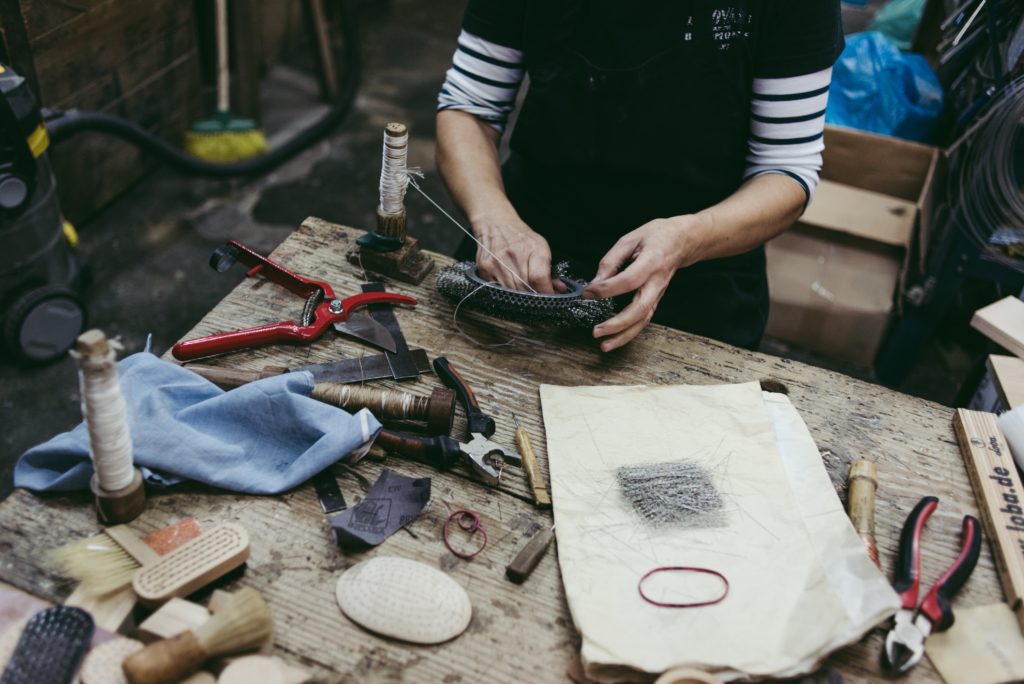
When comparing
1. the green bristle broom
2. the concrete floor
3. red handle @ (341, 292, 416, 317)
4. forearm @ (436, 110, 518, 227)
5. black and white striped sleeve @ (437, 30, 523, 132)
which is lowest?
the concrete floor

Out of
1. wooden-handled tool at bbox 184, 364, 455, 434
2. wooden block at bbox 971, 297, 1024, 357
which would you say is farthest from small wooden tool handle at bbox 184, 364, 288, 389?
wooden block at bbox 971, 297, 1024, 357

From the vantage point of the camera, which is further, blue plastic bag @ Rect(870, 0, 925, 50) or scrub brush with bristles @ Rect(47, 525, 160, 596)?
blue plastic bag @ Rect(870, 0, 925, 50)

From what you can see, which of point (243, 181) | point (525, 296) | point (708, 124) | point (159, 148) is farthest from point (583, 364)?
point (243, 181)

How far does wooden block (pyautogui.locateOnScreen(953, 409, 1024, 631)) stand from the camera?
999mm

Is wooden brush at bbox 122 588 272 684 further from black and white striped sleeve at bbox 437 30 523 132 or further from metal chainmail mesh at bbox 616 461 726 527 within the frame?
black and white striped sleeve at bbox 437 30 523 132

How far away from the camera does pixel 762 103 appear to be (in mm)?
1431

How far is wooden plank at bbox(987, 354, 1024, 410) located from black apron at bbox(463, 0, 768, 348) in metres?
0.41

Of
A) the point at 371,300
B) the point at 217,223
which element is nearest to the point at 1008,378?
the point at 371,300

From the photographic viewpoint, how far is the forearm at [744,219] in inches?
53.9

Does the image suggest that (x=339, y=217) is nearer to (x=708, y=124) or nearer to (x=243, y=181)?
(x=243, y=181)

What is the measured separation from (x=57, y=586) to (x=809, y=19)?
1326 mm

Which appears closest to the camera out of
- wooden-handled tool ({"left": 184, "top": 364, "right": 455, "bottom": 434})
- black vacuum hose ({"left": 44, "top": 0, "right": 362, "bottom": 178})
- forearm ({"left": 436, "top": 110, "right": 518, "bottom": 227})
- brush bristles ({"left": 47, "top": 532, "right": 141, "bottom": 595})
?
brush bristles ({"left": 47, "top": 532, "right": 141, "bottom": 595})

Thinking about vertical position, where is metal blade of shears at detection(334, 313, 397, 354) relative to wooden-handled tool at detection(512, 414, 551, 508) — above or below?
above

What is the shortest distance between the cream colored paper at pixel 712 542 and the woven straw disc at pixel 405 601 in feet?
0.43
